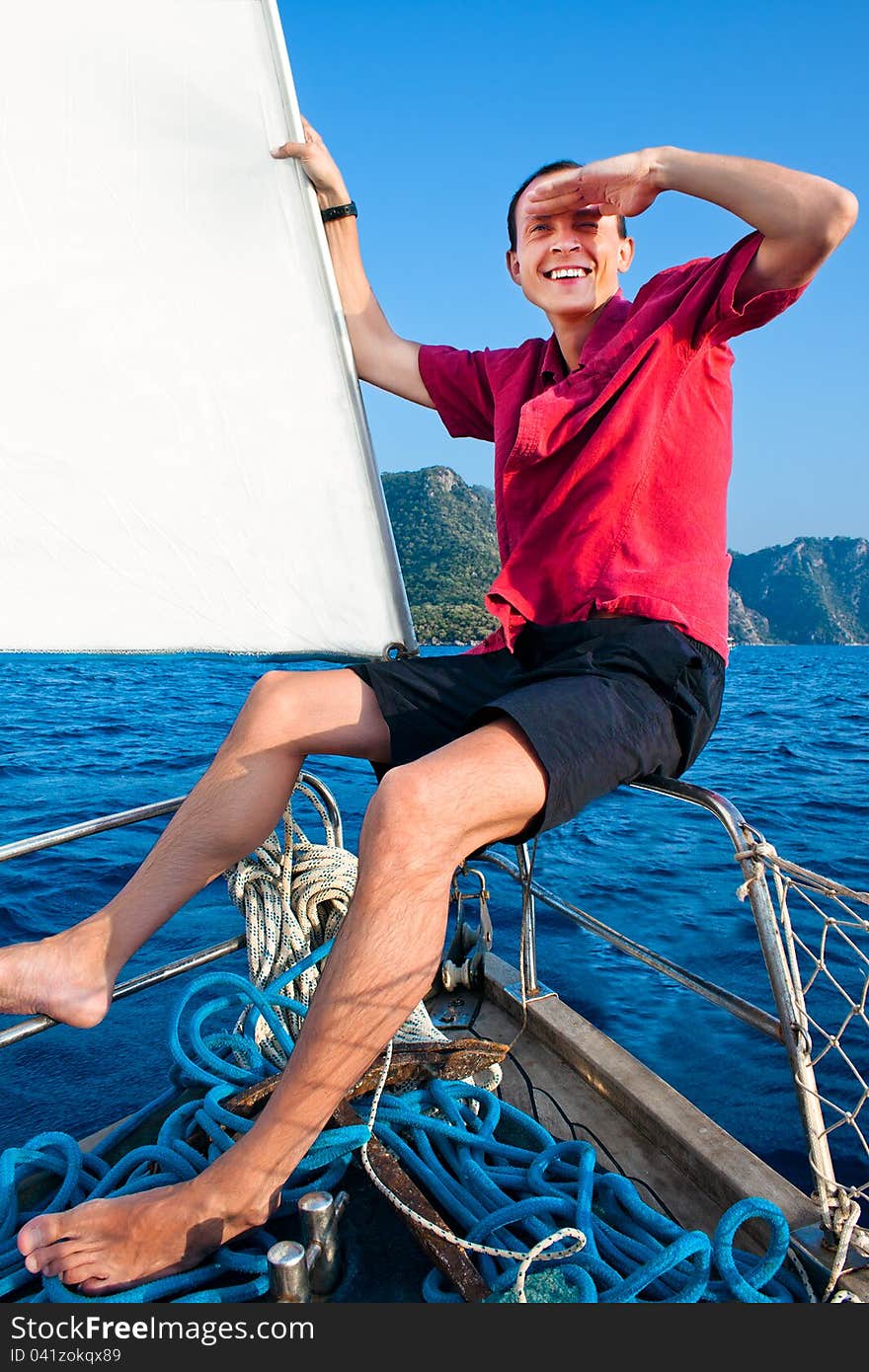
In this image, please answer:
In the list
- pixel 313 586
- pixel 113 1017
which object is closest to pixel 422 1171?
pixel 313 586

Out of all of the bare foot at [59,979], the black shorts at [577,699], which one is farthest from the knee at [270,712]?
the bare foot at [59,979]

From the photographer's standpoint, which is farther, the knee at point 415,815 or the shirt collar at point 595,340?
the shirt collar at point 595,340

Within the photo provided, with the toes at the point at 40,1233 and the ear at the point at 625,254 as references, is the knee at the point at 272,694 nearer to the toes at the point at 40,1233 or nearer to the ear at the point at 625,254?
the toes at the point at 40,1233

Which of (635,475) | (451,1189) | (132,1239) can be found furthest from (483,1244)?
(635,475)

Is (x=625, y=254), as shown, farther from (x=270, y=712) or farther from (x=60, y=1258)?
(x=60, y=1258)

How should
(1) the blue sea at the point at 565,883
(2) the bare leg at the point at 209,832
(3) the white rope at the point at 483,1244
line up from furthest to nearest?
(1) the blue sea at the point at 565,883 < (2) the bare leg at the point at 209,832 < (3) the white rope at the point at 483,1244

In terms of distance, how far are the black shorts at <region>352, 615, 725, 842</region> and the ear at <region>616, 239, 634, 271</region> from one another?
3.30 ft

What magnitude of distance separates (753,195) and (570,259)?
0.64m

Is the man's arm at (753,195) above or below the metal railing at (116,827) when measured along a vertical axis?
above

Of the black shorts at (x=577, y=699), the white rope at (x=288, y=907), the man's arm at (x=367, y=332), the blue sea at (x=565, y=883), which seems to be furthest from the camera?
the blue sea at (x=565, y=883)

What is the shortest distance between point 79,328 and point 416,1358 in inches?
73.1

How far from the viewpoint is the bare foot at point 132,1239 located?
133 cm

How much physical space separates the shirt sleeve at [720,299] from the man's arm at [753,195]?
2cm

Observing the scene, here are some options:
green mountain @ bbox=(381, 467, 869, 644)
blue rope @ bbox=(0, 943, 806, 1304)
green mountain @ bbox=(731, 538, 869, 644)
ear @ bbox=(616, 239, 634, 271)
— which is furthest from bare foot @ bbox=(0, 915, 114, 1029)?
green mountain @ bbox=(731, 538, 869, 644)
